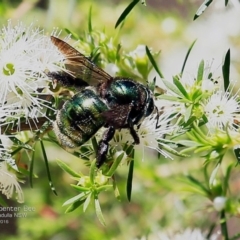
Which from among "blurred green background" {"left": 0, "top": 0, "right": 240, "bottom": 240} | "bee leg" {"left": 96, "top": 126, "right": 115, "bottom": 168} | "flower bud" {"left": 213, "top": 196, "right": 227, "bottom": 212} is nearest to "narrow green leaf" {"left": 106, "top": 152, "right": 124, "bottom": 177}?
"bee leg" {"left": 96, "top": 126, "right": 115, "bottom": 168}

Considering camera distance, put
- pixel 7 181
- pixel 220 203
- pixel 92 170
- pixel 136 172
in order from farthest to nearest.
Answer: pixel 136 172 < pixel 220 203 < pixel 7 181 < pixel 92 170

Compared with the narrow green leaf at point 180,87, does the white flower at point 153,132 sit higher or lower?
lower

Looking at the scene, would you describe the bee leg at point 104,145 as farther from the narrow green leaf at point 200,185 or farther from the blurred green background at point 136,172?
the blurred green background at point 136,172

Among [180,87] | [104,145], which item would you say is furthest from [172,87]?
[104,145]

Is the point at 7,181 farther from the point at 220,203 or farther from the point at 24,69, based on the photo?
the point at 220,203

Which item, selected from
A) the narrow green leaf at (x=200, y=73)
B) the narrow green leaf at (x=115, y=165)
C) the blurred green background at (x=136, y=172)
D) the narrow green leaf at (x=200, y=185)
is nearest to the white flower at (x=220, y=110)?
the narrow green leaf at (x=200, y=73)

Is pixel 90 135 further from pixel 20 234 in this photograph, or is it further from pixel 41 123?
pixel 20 234

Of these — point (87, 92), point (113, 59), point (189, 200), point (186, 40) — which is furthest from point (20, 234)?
point (87, 92)
